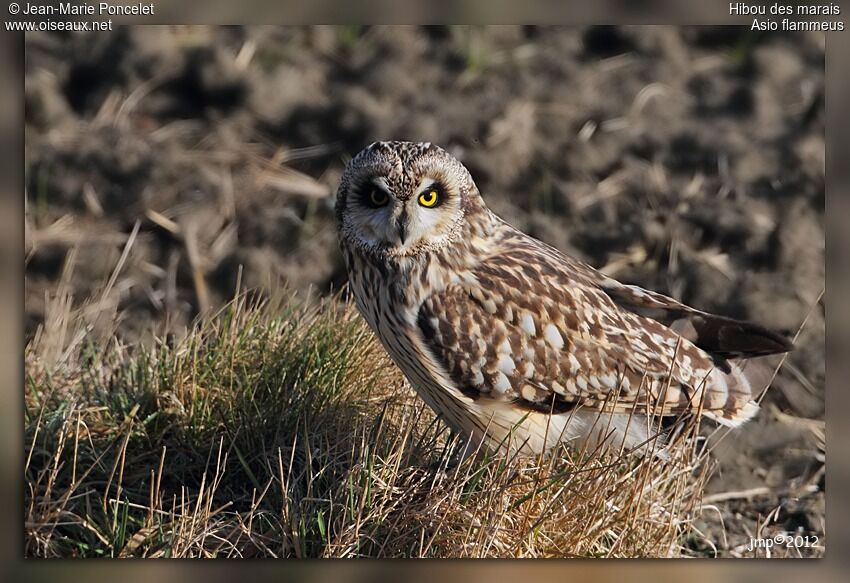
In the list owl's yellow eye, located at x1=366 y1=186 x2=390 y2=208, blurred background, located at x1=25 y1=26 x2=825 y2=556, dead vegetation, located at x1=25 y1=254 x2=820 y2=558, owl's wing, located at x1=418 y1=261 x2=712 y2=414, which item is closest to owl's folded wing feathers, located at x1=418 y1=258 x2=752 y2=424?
owl's wing, located at x1=418 y1=261 x2=712 y2=414

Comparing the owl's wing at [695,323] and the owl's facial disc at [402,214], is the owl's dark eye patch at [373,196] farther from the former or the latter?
the owl's wing at [695,323]

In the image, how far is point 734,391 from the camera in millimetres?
2969

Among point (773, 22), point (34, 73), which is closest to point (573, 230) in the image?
point (773, 22)

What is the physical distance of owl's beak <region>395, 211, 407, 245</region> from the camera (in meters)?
2.70

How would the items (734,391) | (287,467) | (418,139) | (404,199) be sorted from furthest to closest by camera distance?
(418,139)
(734,391)
(287,467)
(404,199)

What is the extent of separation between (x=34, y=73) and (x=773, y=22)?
279 centimetres

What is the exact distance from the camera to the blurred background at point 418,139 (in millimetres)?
4066

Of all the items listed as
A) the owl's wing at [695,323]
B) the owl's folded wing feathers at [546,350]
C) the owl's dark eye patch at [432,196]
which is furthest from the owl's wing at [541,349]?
the owl's dark eye patch at [432,196]

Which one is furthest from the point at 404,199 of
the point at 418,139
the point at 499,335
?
the point at 418,139

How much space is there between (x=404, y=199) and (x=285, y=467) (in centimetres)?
79

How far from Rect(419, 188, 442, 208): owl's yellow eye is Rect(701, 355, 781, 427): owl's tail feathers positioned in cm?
90

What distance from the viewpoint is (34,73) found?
4168 mm

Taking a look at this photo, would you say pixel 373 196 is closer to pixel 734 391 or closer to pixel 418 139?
pixel 734 391

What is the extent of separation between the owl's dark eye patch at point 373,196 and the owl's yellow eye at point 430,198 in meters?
0.09
